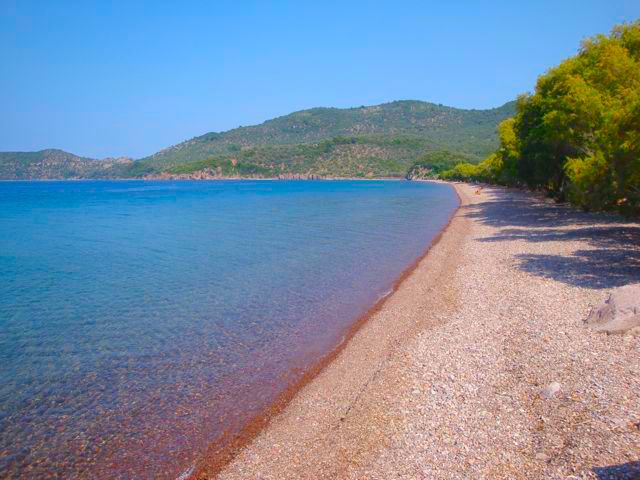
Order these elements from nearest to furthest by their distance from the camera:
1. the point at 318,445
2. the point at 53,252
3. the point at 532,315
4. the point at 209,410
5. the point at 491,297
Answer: the point at 318,445
the point at 209,410
the point at 532,315
the point at 491,297
the point at 53,252

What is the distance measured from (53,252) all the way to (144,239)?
7007 mm

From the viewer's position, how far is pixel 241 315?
49.6 ft

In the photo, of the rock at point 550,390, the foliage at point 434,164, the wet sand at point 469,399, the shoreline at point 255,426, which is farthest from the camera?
the foliage at point 434,164

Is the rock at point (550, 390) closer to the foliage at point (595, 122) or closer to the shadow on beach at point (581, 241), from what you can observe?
the shadow on beach at point (581, 241)

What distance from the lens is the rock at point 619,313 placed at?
9.95 m

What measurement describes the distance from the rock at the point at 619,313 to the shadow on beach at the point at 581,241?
352 cm

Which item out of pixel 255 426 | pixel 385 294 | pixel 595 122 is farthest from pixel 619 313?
pixel 595 122

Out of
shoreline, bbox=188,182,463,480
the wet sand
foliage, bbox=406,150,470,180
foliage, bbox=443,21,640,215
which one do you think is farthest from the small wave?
foliage, bbox=406,150,470,180

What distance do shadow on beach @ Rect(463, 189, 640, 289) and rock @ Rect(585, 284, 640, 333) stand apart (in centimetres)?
352

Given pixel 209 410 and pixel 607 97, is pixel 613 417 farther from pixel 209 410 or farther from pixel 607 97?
pixel 607 97

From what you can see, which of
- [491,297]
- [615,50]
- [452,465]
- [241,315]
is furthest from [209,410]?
[615,50]

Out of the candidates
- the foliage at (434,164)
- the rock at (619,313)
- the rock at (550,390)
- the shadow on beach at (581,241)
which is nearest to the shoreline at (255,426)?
the rock at (550,390)

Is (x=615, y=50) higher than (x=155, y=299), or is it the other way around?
(x=615, y=50)

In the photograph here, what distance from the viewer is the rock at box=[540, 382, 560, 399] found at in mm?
7868
